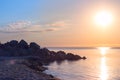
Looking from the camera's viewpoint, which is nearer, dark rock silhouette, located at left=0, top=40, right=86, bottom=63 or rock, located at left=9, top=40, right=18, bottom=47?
dark rock silhouette, located at left=0, top=40, right=86, bottom=63

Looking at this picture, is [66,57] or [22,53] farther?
[66,57]

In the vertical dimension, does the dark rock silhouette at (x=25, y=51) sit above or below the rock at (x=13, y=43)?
below

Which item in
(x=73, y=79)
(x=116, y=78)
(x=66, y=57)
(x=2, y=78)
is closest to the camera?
(x=2, y=78)

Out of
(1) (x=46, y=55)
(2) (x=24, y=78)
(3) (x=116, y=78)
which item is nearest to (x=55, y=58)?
(1) (x=46, y=55)

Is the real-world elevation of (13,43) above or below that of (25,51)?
above

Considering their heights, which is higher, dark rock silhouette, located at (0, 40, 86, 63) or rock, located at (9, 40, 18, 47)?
rock, located at (9, 40, 18, 47)

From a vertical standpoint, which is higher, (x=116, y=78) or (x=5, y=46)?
(x=5, y=46)

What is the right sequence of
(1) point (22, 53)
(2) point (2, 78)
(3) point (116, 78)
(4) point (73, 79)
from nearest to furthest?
1. (2) point (2, 78)
2. (4) point (73, 79)
3. (3) point (116, 78)
4. (1) point (22, 53)

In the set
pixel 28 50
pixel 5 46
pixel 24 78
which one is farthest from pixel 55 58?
pixel 24 78

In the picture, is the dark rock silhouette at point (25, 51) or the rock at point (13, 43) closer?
the dark rock silhouette at point (25, 51)

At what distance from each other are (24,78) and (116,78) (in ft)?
76.7

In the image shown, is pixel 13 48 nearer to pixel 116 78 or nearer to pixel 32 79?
pixel 116 78

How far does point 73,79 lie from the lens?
4853 cm

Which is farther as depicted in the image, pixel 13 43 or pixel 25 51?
pixel 13 43
